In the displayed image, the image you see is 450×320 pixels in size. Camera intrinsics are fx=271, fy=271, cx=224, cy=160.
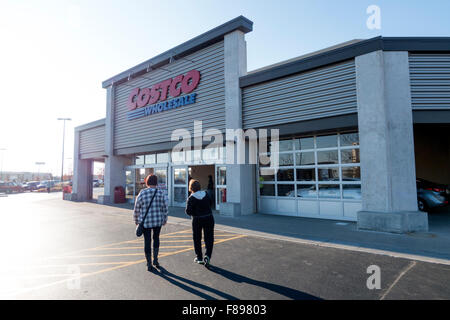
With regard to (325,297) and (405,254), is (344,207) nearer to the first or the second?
(405,254)

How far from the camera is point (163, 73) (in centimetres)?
1495

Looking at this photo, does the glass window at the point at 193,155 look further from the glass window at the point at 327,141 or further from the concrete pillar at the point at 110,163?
the concrete pillar at the point at 110,163

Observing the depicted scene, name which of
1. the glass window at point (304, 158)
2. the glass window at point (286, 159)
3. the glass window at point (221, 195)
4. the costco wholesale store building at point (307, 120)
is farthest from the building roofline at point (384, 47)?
the glass window at point (221, 195)

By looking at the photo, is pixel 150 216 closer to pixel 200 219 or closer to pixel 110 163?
pixel 200 219

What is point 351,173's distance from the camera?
9.40 m

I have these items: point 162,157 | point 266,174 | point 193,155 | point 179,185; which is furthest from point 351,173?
point 162,157

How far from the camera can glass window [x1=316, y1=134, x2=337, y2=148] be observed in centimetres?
989

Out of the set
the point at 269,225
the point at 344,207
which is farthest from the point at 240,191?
the point at 344,207

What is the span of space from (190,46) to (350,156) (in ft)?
28.9

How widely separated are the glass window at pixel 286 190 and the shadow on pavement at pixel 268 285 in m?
6.65

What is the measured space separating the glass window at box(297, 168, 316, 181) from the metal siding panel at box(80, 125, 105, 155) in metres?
14.0

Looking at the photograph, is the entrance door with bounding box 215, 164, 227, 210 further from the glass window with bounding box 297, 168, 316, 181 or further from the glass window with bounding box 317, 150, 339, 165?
the glass window with bounding box 317, 150, 339, 165

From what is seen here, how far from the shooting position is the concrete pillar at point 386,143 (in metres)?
7.70

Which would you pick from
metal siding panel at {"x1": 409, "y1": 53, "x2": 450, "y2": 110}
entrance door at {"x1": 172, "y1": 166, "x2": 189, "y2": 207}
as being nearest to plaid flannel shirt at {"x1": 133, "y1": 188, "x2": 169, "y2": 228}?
metal siding panel at {"x1": 409, "y1": 53, "x2": 450, "y2": 110}
